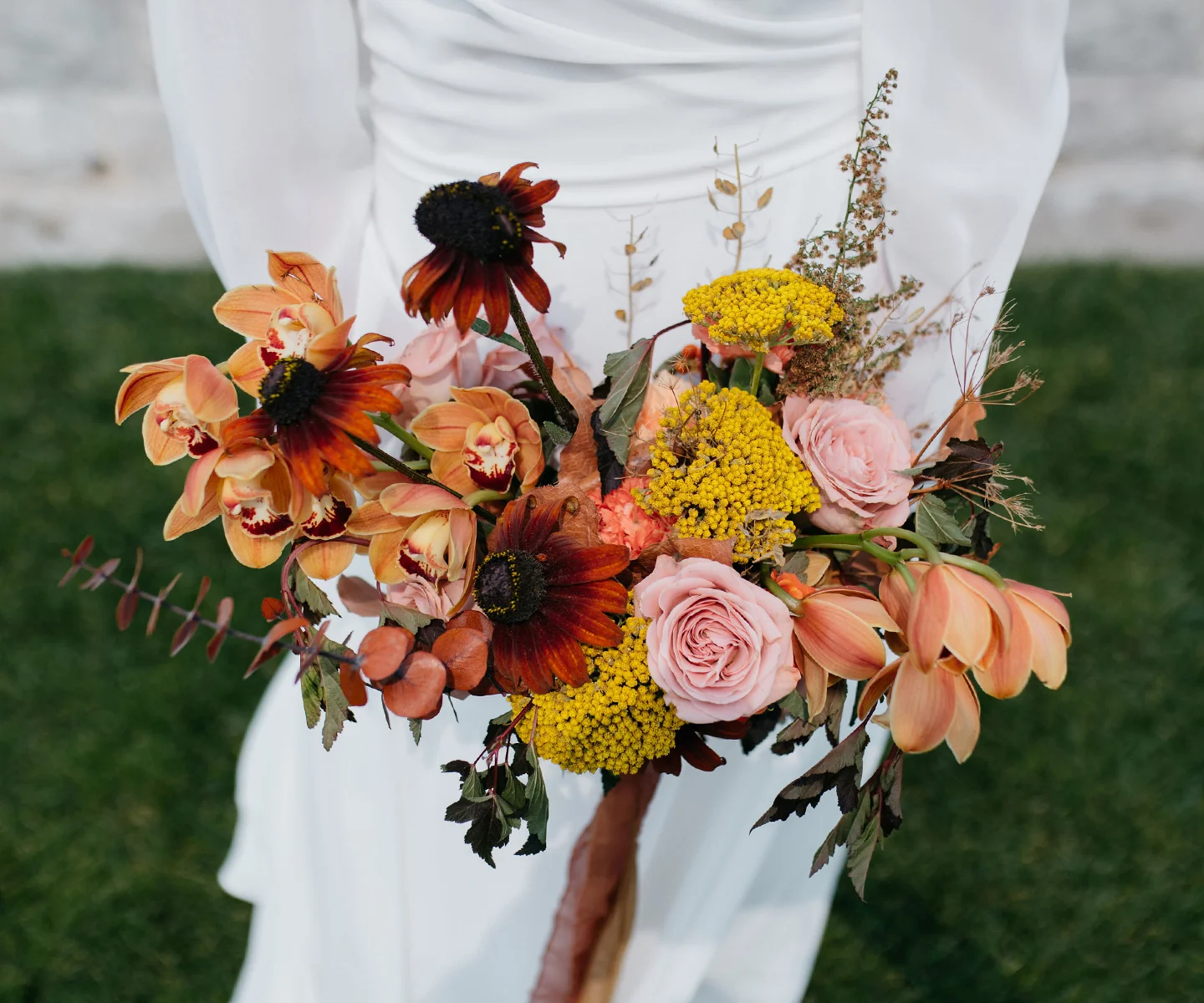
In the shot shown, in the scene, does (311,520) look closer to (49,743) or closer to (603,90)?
(603,90)

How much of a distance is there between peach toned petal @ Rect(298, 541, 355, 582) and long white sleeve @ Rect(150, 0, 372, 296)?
52 cm

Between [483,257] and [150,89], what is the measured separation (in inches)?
156

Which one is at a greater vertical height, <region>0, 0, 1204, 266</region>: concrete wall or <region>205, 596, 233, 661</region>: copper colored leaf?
<region>0, 0, 1204, 266</region>: concrete wall

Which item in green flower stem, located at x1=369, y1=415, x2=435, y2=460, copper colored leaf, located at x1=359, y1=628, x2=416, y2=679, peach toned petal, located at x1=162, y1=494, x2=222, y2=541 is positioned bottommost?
copper colored leaf, located at x1=359, y1=628, x2=416, y2=679

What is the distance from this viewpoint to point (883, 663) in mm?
762

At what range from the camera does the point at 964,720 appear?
76cm

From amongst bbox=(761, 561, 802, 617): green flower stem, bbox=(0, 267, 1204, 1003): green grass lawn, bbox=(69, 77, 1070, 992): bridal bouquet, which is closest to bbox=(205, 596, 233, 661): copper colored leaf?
bbox=(69, 77, 1070, 992): bridal bouquet

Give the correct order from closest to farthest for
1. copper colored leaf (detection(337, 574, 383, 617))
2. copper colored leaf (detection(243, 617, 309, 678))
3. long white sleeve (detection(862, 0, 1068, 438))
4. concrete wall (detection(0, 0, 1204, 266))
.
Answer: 1. copper colored leaf (detection(243, 617, 309, 678))
2. copper colored leaf (detection(337, 574, 383, 617))
3. long white sleeve (detection(862, 0, 1068, 438))
4. concrete wall (detection(0, 0, 1204, 266))

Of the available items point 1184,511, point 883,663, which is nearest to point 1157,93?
point 1184,511

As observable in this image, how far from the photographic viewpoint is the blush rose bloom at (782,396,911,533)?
2.68 ft

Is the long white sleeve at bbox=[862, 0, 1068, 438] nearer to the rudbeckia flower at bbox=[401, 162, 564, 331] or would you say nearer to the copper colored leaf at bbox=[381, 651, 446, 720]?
the rudbeckia flower at bbox=[401, 162, 564, 331]

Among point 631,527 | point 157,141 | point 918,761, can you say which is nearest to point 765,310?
point 631,527

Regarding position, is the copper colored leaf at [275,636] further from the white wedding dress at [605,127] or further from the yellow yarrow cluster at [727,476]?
the white wedding dress at [605,127]

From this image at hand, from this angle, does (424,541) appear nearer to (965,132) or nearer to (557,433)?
(557,433)
